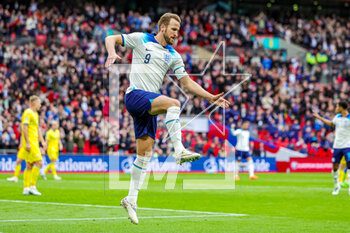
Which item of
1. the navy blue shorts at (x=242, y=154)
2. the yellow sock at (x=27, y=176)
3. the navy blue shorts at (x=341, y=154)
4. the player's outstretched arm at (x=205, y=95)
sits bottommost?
the navy blue shorts at (x=242, y=154)

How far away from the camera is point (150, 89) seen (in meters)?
9.25

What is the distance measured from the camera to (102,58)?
109ft

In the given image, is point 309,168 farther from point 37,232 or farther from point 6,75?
point 37,232

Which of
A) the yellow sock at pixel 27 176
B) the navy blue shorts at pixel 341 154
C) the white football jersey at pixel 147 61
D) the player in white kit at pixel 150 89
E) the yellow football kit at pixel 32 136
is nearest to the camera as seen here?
the player in white kit at pixel 150 89

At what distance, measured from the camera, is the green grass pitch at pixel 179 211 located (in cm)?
988

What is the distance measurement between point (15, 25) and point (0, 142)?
328 inches

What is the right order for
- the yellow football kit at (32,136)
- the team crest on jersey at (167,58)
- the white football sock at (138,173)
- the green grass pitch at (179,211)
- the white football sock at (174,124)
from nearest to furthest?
the white football sock at (174,124), the team crest on jersey at (167,58), the white football sock at (138,173), the green grass pitch at (179,211), the yellow football kit at (32,136)

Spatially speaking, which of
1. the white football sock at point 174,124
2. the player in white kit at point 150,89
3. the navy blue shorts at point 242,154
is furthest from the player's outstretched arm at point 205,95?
the navy blue shorts at point 242,154

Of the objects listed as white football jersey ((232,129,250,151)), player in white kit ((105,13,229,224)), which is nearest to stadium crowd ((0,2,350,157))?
white football jersey ((232,129,250,151))

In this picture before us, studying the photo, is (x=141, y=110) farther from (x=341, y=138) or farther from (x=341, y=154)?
(x=341, y=154)

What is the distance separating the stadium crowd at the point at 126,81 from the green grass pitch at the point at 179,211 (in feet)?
37.4

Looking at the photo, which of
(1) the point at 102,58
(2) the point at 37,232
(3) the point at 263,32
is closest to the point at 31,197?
(2) the point at 37,232

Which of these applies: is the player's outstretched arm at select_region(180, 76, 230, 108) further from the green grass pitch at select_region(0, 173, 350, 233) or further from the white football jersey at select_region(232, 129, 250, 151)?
the white football jersey at select_region(232, 129, 250, 151)

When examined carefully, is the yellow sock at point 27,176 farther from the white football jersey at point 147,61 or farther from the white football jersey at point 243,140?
the white football jersey at point 243,140
